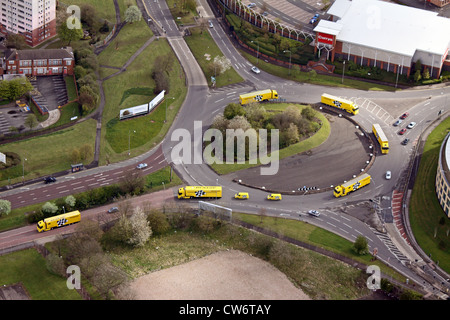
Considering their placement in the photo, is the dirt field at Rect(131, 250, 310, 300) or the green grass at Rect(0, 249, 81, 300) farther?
the green grass at Rect(0, 249, 81, 300)

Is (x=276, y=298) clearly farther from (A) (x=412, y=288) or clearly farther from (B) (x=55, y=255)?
(B) (x=55, y=255)

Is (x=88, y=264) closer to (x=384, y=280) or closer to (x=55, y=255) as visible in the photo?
(x=55, y=255)

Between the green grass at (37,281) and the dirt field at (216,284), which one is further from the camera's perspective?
the green grass at (37,281)

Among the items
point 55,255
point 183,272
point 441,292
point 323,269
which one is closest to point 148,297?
point 183,272

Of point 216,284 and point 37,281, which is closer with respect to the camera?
point 216,284

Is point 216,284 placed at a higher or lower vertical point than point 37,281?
higher

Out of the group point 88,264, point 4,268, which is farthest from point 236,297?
point 4,268
